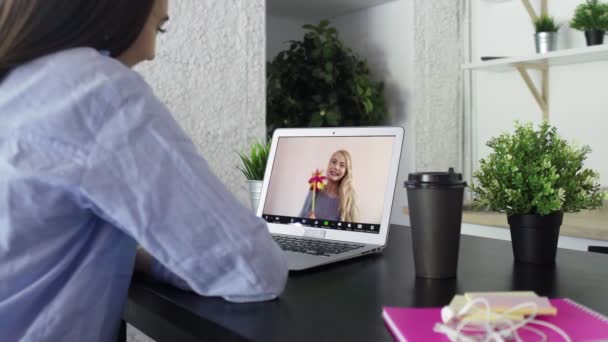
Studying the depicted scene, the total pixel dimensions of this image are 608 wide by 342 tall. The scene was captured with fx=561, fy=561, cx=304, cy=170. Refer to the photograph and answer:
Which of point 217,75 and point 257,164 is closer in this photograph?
point 257,164

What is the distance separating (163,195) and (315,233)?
56cm

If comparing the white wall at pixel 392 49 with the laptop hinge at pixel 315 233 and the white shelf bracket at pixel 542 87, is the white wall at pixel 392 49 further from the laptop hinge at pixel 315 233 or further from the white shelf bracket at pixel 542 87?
the laptop hinge at pixel 315 233

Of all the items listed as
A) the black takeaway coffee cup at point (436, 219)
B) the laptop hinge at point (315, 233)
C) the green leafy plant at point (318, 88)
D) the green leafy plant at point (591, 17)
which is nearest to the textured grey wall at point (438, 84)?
the green leafy plant at point (318, 88)

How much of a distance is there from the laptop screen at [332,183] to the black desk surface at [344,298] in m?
0.15

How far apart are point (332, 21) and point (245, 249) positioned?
9.53 feet

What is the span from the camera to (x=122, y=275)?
0.69 meters

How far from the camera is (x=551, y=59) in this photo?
8.19ft

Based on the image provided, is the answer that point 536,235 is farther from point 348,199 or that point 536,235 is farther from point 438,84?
Answer: point 438,84

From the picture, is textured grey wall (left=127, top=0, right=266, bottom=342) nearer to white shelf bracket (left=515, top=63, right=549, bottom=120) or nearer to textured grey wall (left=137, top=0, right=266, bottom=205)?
textured grey wall (left=137, top=0, right=266, bottom=205)

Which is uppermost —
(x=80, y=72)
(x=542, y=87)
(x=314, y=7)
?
(x=314, y=7)

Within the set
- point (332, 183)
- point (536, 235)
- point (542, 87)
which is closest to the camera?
point (536, 235)

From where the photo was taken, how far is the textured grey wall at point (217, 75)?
199 centimetres

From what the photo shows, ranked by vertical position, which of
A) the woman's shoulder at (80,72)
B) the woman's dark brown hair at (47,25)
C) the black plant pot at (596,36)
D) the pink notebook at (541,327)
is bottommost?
the pink notebook at (541,327)

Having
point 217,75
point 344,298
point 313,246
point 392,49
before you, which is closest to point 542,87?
point 392,49
